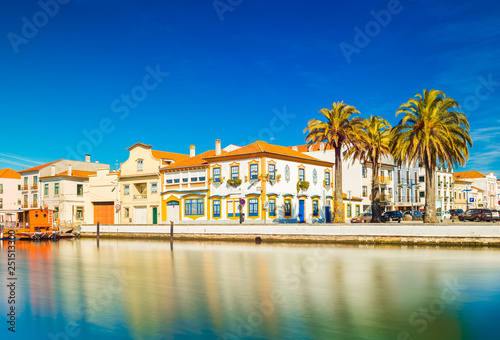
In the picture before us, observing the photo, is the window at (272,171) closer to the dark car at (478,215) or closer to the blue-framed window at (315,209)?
the blue-framed window at (315,209)

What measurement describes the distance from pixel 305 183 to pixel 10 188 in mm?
62156

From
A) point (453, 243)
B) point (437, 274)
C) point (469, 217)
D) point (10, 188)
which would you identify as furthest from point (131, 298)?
point (10, 188)

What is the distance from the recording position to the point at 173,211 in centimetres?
5916

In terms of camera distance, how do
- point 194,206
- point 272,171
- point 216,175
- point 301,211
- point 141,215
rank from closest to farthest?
point 272,171 → point 301,211 → point 216,175 → point 194,206 → point 141,215

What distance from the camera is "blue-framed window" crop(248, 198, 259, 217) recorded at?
168 ft

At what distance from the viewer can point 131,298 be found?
18781mm

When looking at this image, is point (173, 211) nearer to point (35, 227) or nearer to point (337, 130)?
point (35, 227)

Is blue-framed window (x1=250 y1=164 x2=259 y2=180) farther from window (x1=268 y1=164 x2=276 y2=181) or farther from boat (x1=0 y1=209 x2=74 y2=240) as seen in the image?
boat (x1=0 y1=209 x2=74 y2=240)

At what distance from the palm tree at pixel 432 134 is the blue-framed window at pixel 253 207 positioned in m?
15.8

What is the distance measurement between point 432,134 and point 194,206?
92.1 ft

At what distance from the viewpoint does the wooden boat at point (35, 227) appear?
190ft

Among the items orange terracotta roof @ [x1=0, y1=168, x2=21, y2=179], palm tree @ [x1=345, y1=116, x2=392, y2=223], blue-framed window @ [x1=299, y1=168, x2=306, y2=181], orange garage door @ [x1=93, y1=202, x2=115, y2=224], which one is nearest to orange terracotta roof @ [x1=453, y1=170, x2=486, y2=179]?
palm tree @ [x1=345, y1=116, x2=392, y2=223]

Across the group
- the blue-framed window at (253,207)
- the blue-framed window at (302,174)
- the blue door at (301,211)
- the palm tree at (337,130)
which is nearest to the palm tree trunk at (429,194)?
the palm tree at (337,130)

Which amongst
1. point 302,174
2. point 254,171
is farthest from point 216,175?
point 302,174
